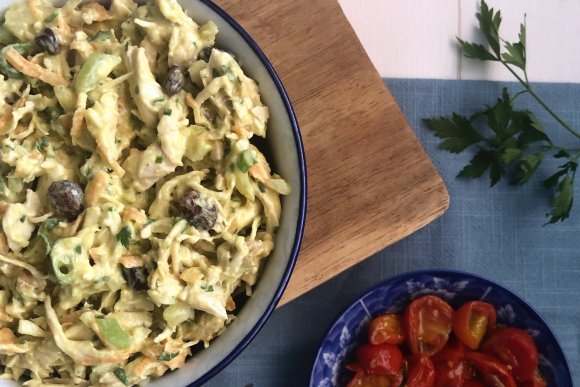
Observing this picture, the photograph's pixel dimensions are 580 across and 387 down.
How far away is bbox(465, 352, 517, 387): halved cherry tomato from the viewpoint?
1.92 metres

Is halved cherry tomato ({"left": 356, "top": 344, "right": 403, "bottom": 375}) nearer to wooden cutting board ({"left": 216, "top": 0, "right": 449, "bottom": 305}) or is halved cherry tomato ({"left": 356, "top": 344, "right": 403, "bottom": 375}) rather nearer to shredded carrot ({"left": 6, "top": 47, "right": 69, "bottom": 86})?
wooden cutting board ({"left": 216, "top": 0, "right": 449, "bottom": 305})

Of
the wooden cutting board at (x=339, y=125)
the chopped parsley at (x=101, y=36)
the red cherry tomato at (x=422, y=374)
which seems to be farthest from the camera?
the red cherry tomato at (x=422, y=374)

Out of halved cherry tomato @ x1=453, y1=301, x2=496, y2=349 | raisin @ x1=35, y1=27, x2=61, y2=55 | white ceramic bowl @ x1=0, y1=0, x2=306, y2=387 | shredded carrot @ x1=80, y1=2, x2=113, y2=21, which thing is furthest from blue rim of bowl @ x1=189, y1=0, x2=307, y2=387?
halved cherry tomato @ x1=453, y1=301, x2=496, y2=349

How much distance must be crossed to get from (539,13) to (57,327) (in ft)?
5.46

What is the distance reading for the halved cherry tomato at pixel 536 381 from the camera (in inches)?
76.8

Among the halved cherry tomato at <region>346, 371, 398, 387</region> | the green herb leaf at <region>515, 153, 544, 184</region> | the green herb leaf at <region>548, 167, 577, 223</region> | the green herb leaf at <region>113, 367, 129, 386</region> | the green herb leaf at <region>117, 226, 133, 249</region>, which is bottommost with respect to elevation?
the halved cherry tomato at <region>346, 371, 398, 387</region>

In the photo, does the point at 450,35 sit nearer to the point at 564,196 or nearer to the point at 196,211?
the point at 564,196

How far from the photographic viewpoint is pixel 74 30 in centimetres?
148

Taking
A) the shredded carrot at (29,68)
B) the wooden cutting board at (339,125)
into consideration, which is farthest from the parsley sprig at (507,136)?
the shredded carrot at (29,68)

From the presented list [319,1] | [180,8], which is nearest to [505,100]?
[319,1]

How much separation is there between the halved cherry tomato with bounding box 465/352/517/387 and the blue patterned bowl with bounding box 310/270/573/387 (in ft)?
0.38

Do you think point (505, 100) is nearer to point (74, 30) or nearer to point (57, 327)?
point (74, 30)

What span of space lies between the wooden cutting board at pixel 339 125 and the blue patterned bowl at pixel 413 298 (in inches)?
6.7

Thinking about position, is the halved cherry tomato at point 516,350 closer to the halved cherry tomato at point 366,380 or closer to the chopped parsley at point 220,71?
the halved cherry tomato at point 366,380
